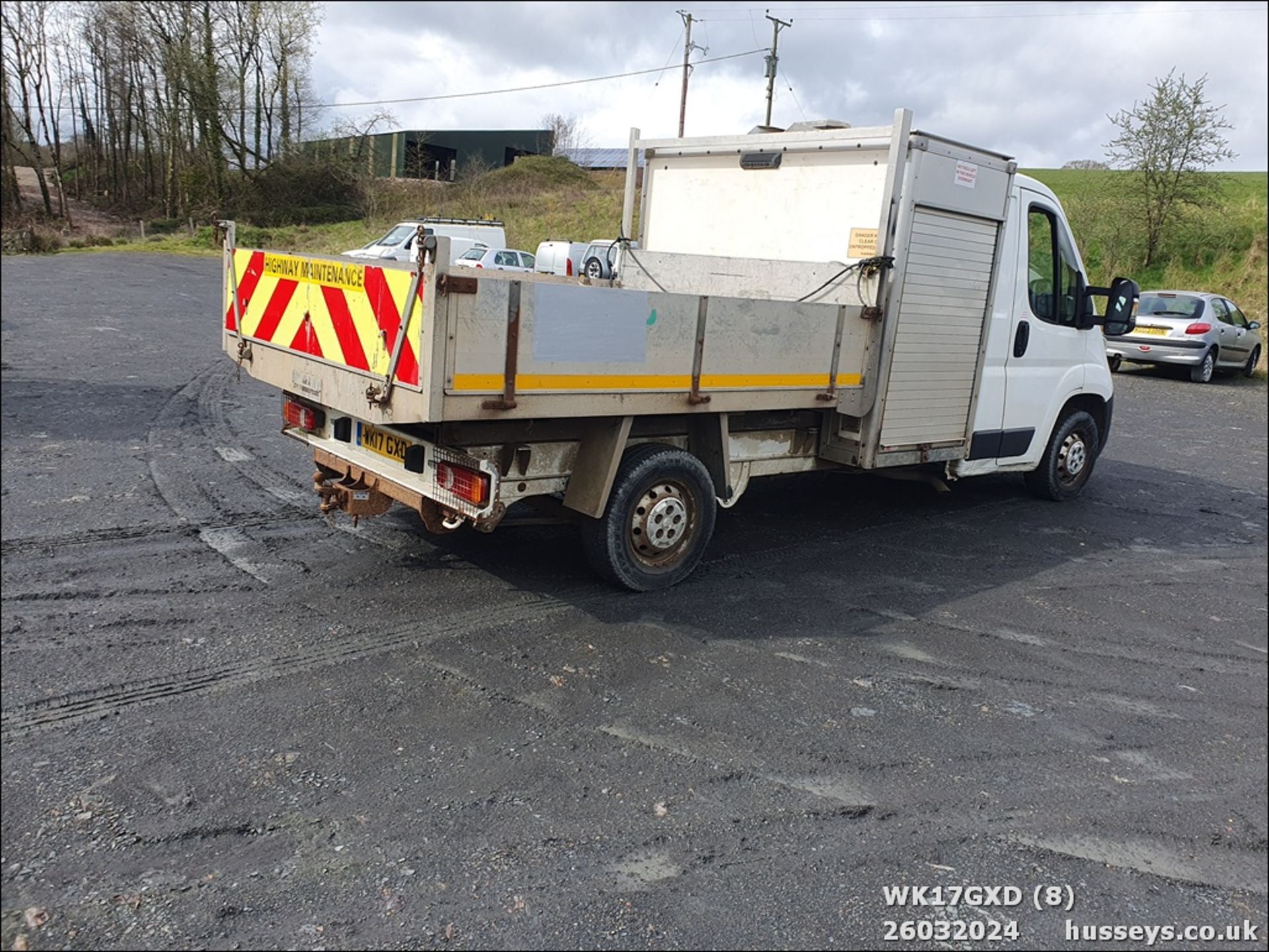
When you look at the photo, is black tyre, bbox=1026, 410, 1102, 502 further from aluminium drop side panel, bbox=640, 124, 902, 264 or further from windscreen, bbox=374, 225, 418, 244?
windscreen, bbox=374, 225, 418, 244

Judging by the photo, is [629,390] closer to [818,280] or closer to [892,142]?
[818,280]

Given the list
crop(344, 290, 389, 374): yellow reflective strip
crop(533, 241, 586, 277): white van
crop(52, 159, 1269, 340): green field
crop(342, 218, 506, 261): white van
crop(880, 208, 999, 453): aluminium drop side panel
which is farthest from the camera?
crop(533, 241, 586, 277): white van

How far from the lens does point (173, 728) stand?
11.2 ft

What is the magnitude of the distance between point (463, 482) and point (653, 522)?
46.3 inches

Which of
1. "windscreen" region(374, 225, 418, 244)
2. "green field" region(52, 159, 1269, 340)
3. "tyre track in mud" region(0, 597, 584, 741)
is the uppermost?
"green field" region(52, 159, 1269, 340)

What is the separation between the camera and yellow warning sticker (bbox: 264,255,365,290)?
4277mm

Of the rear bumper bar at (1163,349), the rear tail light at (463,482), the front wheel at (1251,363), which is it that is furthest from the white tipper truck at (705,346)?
the front wheel at (1251,363)

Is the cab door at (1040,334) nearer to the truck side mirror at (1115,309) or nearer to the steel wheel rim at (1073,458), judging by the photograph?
the truck side mirror at (1115,309)

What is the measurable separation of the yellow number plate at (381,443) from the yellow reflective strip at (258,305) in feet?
2.68

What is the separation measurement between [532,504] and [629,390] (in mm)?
1029

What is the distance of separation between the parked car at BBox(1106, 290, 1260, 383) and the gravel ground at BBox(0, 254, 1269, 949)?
1286 cm

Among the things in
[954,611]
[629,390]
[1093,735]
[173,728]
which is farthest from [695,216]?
[173,728]

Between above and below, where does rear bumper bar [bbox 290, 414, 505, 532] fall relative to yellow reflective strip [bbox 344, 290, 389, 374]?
below

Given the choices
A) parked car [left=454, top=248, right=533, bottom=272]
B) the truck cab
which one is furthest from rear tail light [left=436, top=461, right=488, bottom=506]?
parked car [left=454, top=248, right=533, bottom=272]
